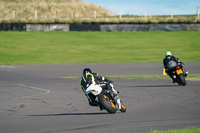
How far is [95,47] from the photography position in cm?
4494

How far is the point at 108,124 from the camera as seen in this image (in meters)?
10.1

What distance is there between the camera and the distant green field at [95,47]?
1540 inches

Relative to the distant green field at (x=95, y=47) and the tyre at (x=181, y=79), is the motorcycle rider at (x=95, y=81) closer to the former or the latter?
the tyre at (x=181, y=79)

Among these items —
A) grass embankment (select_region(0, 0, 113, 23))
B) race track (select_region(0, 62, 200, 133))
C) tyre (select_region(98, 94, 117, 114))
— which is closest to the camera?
race track (select_region(0, 62, 200, 133))

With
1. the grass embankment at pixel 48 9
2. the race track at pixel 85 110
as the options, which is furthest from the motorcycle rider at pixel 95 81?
the grass embankment at pixel 48 9

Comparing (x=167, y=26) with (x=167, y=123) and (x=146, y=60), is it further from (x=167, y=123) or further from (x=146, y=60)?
(x=167, y=123)

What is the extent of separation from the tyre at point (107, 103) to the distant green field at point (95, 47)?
2536 centimetres

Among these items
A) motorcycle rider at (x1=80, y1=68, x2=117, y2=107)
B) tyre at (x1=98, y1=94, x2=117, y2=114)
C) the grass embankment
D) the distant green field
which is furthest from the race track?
the grass embankment

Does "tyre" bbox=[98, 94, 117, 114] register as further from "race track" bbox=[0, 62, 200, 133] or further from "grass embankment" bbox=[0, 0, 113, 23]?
"grass embankment" bbox=[0, 0, 113, 23]

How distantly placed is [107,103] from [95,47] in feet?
110

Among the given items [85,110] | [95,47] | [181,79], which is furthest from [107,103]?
[95,47]

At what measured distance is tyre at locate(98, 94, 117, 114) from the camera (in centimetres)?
1134

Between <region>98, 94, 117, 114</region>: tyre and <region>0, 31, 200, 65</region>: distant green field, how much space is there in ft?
83.2

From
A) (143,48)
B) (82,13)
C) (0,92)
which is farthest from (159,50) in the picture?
(82,13)
